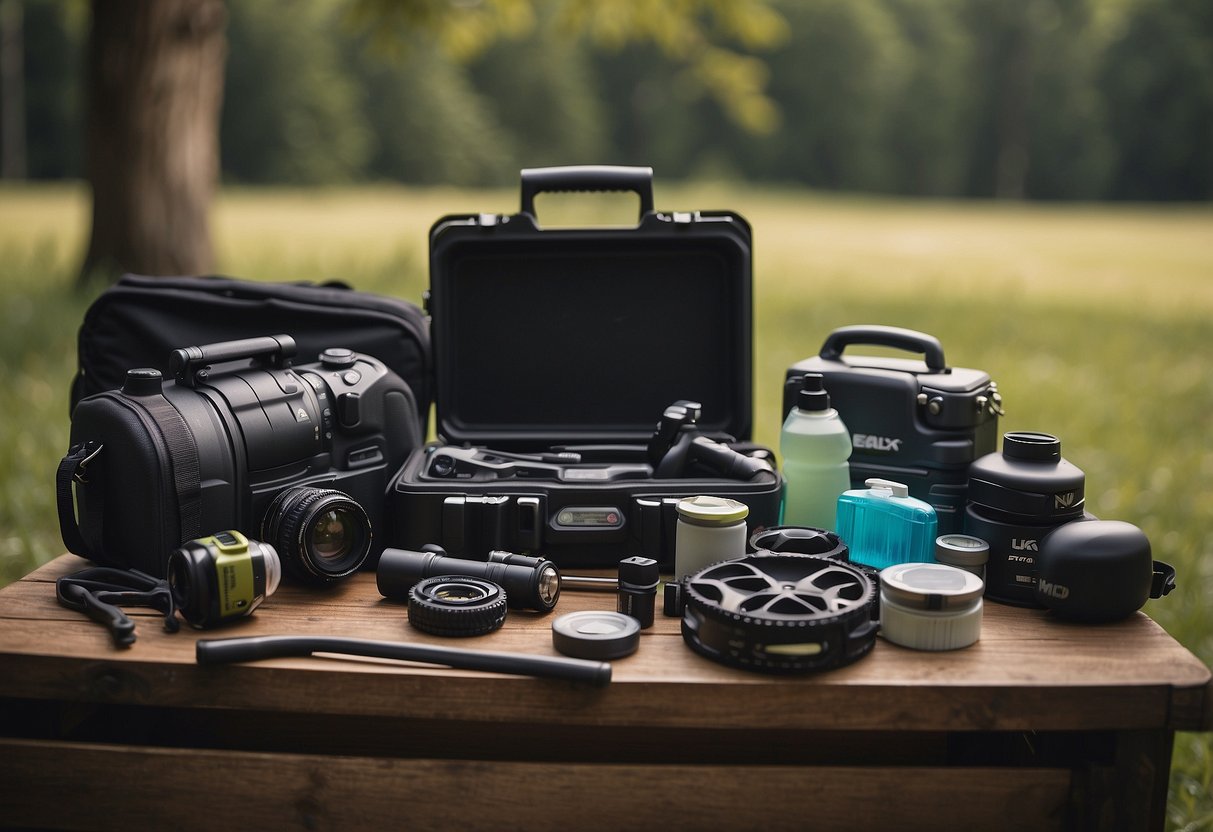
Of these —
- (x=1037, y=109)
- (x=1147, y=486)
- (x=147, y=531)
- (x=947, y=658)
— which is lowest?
(x=1147, y=486)

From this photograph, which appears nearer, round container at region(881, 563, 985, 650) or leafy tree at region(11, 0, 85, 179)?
round container at region(881, 563, 985, 650)

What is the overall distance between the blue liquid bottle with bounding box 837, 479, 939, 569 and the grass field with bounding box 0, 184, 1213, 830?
3.98ft

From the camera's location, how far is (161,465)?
177 cm

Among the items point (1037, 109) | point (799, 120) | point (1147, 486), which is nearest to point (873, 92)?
point (799, 120)

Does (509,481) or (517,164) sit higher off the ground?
(517,164)

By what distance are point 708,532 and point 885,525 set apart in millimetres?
379

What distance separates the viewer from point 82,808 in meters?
1.73

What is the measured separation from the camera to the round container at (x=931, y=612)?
1688mm

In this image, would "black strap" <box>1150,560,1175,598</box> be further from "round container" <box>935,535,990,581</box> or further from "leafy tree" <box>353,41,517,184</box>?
"leafy tree" <box>353,41,517,184</box>

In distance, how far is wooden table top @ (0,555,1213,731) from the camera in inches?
62.2

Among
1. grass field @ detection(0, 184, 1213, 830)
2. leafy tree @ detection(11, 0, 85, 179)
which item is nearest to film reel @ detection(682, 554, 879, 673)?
grass field @ detection(0, 184, 1213, 830)

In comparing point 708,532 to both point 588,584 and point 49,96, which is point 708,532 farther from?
point 49,96

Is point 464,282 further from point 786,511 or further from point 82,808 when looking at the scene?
point 82,808

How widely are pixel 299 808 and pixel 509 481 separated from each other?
75 cm
